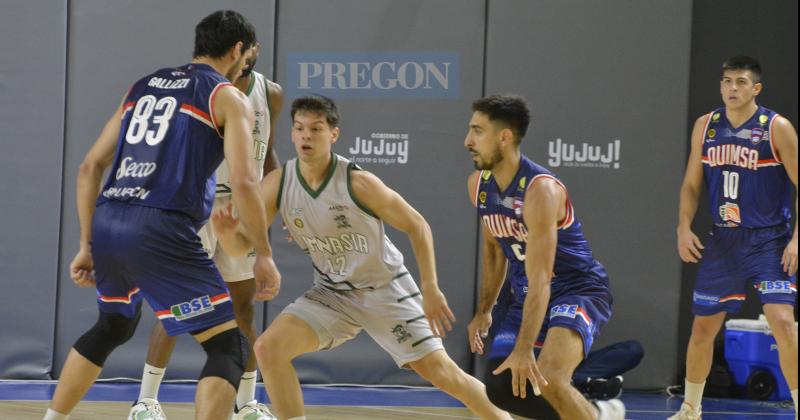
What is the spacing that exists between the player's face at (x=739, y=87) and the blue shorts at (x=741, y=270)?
67cm

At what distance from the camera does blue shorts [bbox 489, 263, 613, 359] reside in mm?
4031

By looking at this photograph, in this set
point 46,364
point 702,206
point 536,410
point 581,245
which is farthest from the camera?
point 702,206

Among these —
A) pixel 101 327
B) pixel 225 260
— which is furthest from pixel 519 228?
pixel 101 327

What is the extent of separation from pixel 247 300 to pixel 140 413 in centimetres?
72

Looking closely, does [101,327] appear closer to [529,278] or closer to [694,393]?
[529,278]

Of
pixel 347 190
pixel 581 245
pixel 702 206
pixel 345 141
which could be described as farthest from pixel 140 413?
pixel 702 206

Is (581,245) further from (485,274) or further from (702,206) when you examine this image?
(702,206)

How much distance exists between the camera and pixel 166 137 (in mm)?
3643

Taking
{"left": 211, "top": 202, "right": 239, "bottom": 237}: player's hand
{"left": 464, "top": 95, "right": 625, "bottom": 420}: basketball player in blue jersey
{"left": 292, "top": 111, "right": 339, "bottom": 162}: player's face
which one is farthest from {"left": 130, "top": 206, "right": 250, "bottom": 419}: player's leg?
{"left": 464, "top": 95, "right": 625, "bottom": 420}: basketball player in blue jersey

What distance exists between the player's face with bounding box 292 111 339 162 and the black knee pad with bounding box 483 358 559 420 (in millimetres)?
1164

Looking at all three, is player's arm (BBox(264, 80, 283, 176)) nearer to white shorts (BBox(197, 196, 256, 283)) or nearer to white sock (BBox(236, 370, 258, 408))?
white shorts (BBox(197, 196, 256, 283))

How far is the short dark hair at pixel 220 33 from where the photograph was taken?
3.86 meters

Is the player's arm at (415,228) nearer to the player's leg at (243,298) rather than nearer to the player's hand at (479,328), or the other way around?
the player's hand at (479,328)

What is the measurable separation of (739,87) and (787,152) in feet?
1.40
